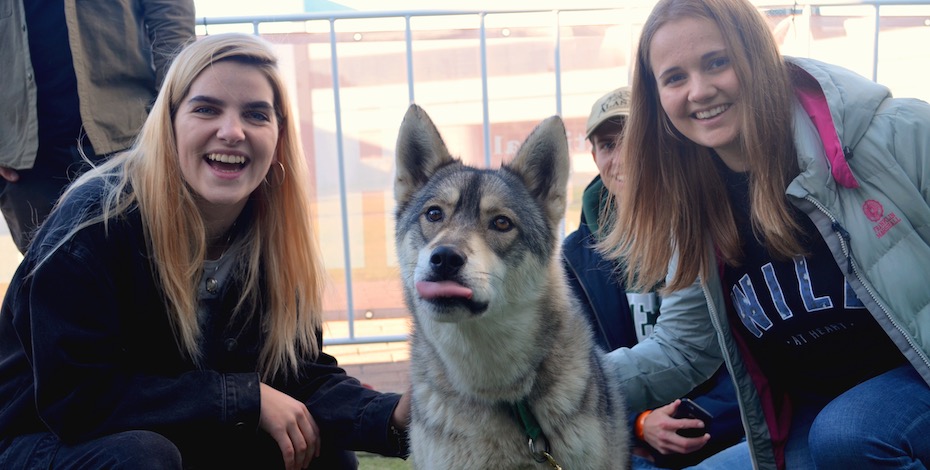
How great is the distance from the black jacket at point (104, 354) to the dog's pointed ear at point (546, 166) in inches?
45.6

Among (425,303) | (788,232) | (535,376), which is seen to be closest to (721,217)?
(788,232)

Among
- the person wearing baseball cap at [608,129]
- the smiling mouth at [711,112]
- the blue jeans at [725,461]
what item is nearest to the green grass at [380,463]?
the blue jeans at [725,461]

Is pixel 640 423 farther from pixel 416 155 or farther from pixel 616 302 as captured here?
pixel 416 155

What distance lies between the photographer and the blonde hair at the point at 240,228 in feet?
7.75

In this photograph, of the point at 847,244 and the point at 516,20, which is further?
the point at 516,20

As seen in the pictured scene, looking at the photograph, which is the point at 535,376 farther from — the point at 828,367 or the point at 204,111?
the point at 204,111

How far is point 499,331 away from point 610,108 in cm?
129

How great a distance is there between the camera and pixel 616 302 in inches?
125

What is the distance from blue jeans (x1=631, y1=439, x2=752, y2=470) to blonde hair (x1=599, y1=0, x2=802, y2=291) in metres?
0.69

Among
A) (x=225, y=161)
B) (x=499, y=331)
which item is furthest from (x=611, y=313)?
(x=225, y=161)

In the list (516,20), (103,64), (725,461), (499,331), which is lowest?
(725,461)

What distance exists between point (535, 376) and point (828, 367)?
1.00m

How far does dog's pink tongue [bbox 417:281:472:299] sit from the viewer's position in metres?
2.15

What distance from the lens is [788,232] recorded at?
2.27m
